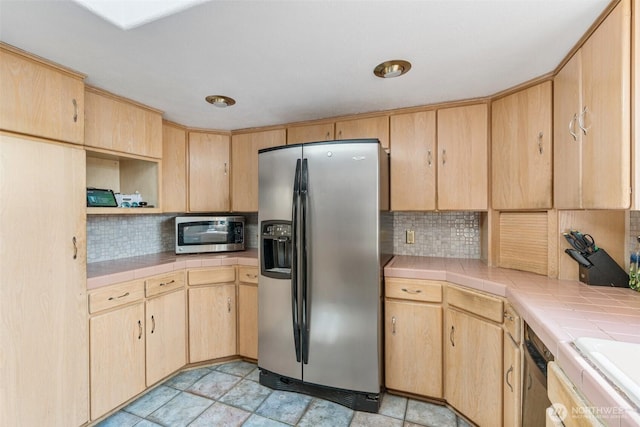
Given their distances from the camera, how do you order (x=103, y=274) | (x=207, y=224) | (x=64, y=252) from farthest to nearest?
(x=207, y=224), (x=103, y=274), (x=64, y=252)

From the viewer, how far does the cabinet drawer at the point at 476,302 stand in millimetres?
1572

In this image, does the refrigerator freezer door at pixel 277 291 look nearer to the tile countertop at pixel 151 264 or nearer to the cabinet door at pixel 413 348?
the tile countertop at pixel 151 264

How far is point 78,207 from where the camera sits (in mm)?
1612

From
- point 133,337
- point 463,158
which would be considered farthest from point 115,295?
point 463,158

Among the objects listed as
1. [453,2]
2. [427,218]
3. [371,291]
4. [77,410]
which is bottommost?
[77,410]

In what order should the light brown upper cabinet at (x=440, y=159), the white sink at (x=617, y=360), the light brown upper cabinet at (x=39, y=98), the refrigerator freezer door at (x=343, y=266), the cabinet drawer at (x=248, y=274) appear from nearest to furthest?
1. the white sink at (x=617, y=360)
2. the light brown upper cabinet at (x=39, y=98)
3. the refrigerator freezer door at (x=343, y=266)
4. the light brown upper cabinet at (x=440, y=159)
5. the cabinet drawer at (x=248, y=274)

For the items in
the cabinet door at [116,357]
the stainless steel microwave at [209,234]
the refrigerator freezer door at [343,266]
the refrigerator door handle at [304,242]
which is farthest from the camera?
the stainless steel microwave at [209,234]

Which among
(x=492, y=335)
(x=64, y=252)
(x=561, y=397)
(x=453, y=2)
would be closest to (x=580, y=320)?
(x=561, y=397)

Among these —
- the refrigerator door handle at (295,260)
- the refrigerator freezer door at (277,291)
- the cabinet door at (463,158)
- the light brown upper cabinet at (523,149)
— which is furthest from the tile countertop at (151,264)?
the light brown upper cabinet at (523,149)

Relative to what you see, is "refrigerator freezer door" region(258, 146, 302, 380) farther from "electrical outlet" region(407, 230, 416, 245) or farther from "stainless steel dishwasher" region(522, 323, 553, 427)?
"stainless steel dishwasher" region(522, 323, 553, 427)

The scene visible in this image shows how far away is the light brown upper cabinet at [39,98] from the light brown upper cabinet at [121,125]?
0.20 metres

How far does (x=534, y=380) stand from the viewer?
1232 mm

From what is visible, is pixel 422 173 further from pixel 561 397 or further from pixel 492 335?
pixel 561 397

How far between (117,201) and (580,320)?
2.83 metres
